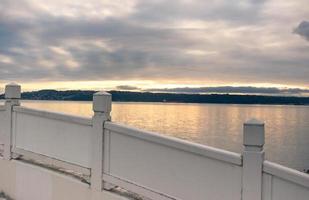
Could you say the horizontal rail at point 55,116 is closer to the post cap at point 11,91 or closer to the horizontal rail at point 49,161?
the post cap at point 11,91

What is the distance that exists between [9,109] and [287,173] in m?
5.46

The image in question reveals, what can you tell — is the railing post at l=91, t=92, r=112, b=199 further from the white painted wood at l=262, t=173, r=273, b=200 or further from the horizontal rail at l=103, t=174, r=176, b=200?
the white painted wood at l=262, t=173, r=273, b=200

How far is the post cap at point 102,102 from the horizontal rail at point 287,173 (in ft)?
8.83

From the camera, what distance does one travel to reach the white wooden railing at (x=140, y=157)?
17.8 feet

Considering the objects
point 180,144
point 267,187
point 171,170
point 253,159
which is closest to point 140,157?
point 171,170

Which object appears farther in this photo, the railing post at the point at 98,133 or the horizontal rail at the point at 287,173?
the railing post at the point at 98,133

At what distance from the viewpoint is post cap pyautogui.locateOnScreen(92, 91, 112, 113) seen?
702 centimetres

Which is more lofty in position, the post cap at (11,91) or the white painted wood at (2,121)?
the post cap at (11,91)

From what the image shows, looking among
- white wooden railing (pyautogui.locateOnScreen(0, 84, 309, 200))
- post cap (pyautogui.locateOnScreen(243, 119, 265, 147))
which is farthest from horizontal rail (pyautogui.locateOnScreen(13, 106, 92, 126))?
post cap (pyautogui.locateOnScreen(243, 119, 265, 147))

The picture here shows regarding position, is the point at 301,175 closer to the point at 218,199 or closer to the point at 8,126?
the point at 218,199

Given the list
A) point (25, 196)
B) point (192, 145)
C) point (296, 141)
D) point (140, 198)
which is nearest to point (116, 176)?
point (140, 198)

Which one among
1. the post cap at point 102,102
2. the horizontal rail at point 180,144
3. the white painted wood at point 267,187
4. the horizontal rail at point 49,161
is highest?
the post cap at point 102,102

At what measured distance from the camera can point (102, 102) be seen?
702cm

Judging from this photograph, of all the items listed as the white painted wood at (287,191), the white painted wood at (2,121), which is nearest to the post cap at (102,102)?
the white painted wood at (2,121)
